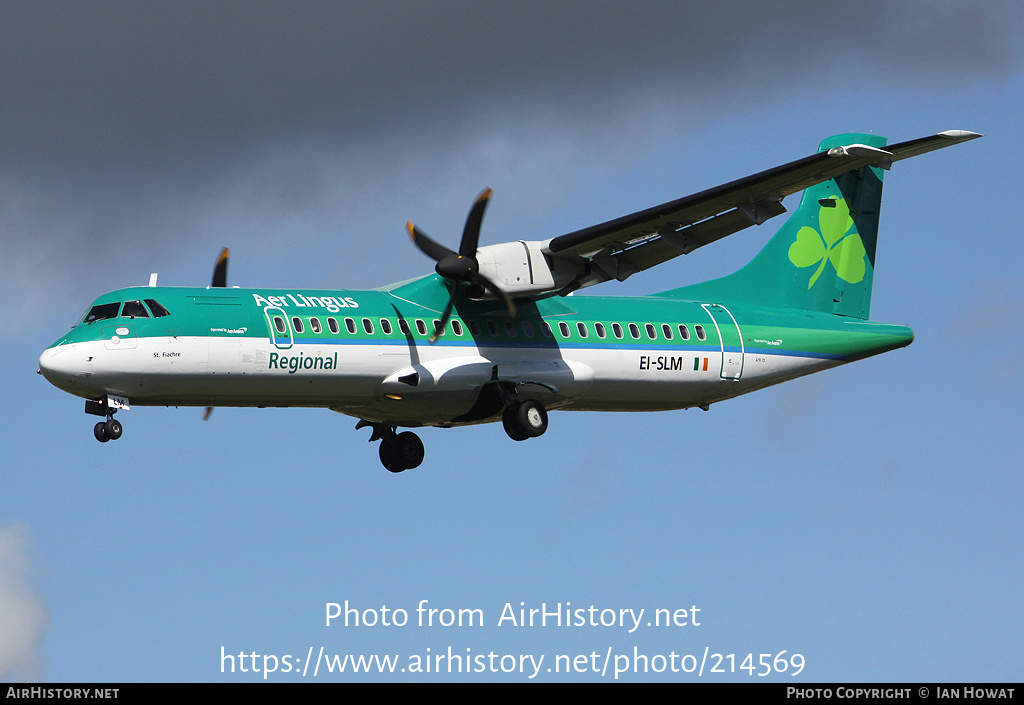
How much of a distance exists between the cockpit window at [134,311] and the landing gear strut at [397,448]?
5.80m

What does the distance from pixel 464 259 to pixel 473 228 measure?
0.90 metres

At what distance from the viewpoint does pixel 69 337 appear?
2442cm

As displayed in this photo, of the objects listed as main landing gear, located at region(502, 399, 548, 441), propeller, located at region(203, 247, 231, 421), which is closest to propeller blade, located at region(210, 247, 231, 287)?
propeller, located at region(203, 247, 231, 421)

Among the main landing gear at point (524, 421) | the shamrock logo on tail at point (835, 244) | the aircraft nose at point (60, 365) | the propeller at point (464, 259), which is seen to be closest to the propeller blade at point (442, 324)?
the propeller at point (464, 259)

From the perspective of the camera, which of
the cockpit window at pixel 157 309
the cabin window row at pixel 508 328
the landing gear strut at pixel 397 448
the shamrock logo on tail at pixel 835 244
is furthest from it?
the shamrock logo on tail at pixel 835 244

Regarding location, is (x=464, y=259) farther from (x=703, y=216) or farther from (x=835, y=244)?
(x=835, y=244)

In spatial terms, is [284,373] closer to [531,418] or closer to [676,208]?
[531,418]

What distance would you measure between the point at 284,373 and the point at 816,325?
37.9ft

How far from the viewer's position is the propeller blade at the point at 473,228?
27.3 meters

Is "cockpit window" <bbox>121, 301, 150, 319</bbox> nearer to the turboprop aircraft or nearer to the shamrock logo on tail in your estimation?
the turboprop aircraft

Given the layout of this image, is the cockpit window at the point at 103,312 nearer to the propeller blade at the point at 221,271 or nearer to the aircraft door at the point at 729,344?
the propeller blade at the point at 221,271

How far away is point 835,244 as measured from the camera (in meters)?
32.6
